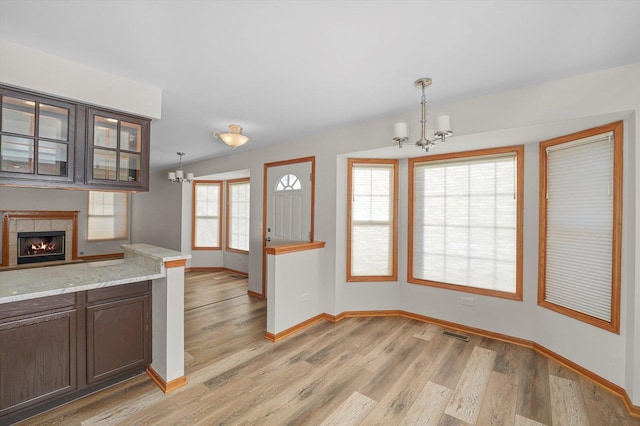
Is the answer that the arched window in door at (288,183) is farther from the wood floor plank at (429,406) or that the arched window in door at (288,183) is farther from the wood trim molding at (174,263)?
the wood floor plank at (429,406)

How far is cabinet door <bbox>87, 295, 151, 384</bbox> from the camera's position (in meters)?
2.10

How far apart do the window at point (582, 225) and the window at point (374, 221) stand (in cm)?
160

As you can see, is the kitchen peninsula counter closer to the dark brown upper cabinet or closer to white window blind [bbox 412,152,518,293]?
the dark brown upper cabinet

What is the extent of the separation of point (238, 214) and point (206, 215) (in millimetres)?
883

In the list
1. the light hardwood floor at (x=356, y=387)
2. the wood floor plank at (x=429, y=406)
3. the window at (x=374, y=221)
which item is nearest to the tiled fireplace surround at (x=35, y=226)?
the light hardwood floor at (x=356, y=387)

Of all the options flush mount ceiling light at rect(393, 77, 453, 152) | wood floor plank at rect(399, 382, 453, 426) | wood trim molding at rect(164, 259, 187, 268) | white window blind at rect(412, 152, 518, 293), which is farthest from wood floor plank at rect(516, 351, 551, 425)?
wood trim molding at rect(164, 259, 187, 268)

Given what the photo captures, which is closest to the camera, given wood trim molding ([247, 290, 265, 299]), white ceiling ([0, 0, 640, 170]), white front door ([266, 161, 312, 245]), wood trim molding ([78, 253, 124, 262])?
white ceiling ([0, 0, 640, 170])

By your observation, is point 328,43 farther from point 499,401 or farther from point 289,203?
point 499,401

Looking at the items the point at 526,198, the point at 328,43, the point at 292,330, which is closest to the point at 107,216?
the point at 292,330

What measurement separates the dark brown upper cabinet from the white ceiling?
1.21ft

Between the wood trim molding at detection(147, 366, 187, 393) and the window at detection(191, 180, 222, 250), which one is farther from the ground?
the window at detection(191, 180, 222, 250)

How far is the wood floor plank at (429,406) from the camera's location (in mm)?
1921

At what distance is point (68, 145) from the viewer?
82.6 inches

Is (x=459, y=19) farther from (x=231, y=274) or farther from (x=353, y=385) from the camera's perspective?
(x=231, y=274)
